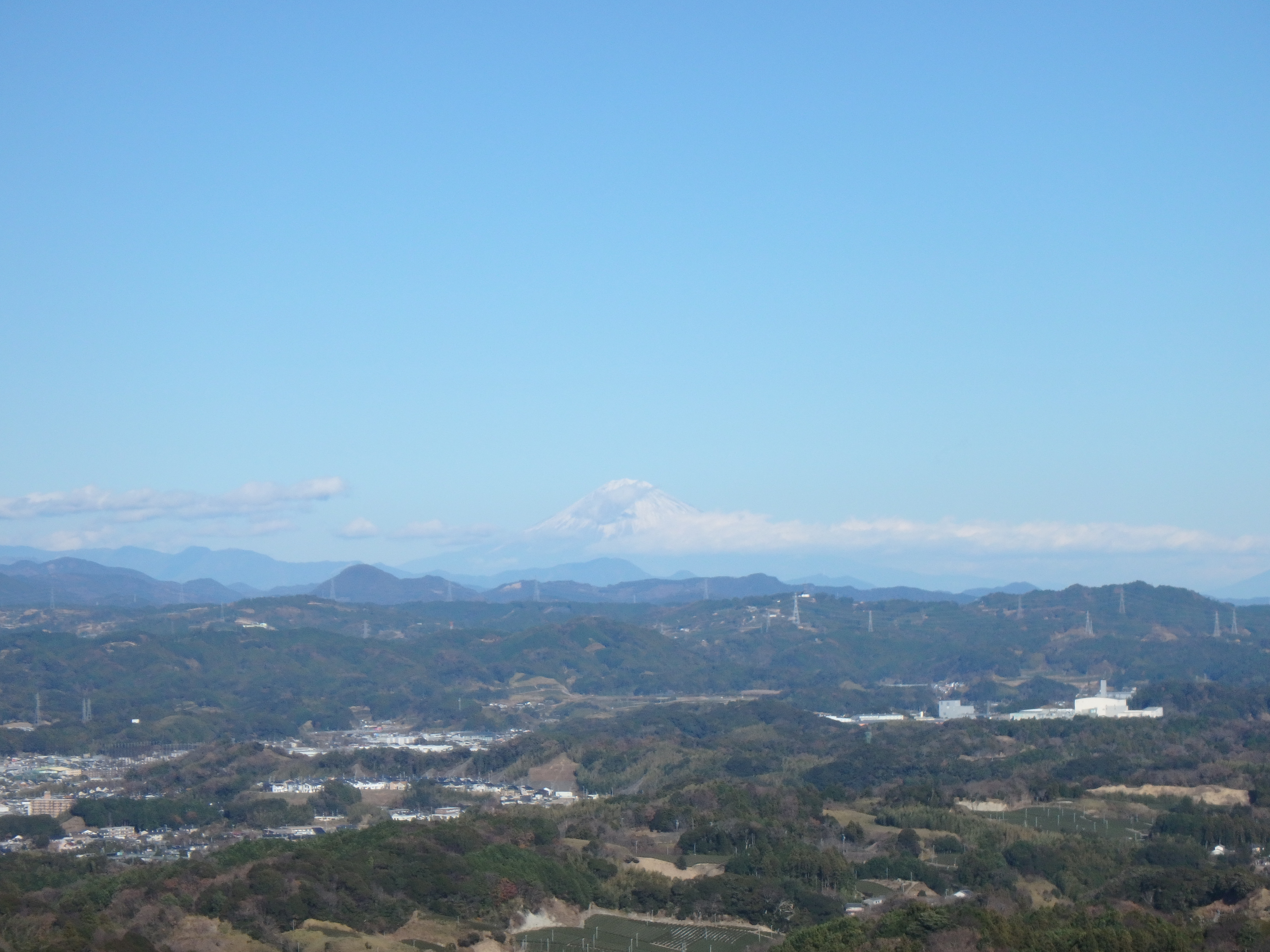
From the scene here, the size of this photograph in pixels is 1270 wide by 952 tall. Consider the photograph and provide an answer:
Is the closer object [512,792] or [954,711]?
[512,792]

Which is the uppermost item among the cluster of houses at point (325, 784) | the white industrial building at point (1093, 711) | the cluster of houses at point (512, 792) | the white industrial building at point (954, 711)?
the white industrial building at point (1093, 711)

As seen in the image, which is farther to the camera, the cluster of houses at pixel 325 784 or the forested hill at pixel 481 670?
the forested hill at pixel 481 670

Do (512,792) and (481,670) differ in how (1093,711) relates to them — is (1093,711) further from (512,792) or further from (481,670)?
(481,670)

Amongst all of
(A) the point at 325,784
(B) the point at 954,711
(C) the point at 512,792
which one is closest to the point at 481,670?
(B) the point at 954,711

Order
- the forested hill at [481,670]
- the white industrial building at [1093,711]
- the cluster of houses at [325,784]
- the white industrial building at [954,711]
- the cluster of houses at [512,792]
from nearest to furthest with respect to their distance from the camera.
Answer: the cluster of houses at [512,792] < the cluster of houses at [325,784] < the white industrial building at [1093,711] < the white industrial building at [954,711] < the forested hill at [481,670]

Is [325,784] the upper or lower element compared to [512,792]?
upper

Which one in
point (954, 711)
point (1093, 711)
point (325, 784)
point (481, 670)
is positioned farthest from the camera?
point (481, 670)

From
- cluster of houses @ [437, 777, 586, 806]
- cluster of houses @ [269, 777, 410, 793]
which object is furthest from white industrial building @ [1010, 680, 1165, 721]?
cluster of houses @ [269, 777, 410, 793]

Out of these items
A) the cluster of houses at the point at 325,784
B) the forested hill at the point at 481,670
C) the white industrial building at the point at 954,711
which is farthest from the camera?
the forested hill at the point at 481,670

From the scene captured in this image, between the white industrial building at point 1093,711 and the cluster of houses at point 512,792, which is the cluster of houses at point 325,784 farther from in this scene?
the white industrial building at point 1093,711

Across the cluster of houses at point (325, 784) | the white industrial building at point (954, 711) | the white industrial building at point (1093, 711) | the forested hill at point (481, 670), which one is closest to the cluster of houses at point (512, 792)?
the cluster of houses at point (325, 784)

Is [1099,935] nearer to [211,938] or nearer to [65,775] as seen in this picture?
[211,938]
